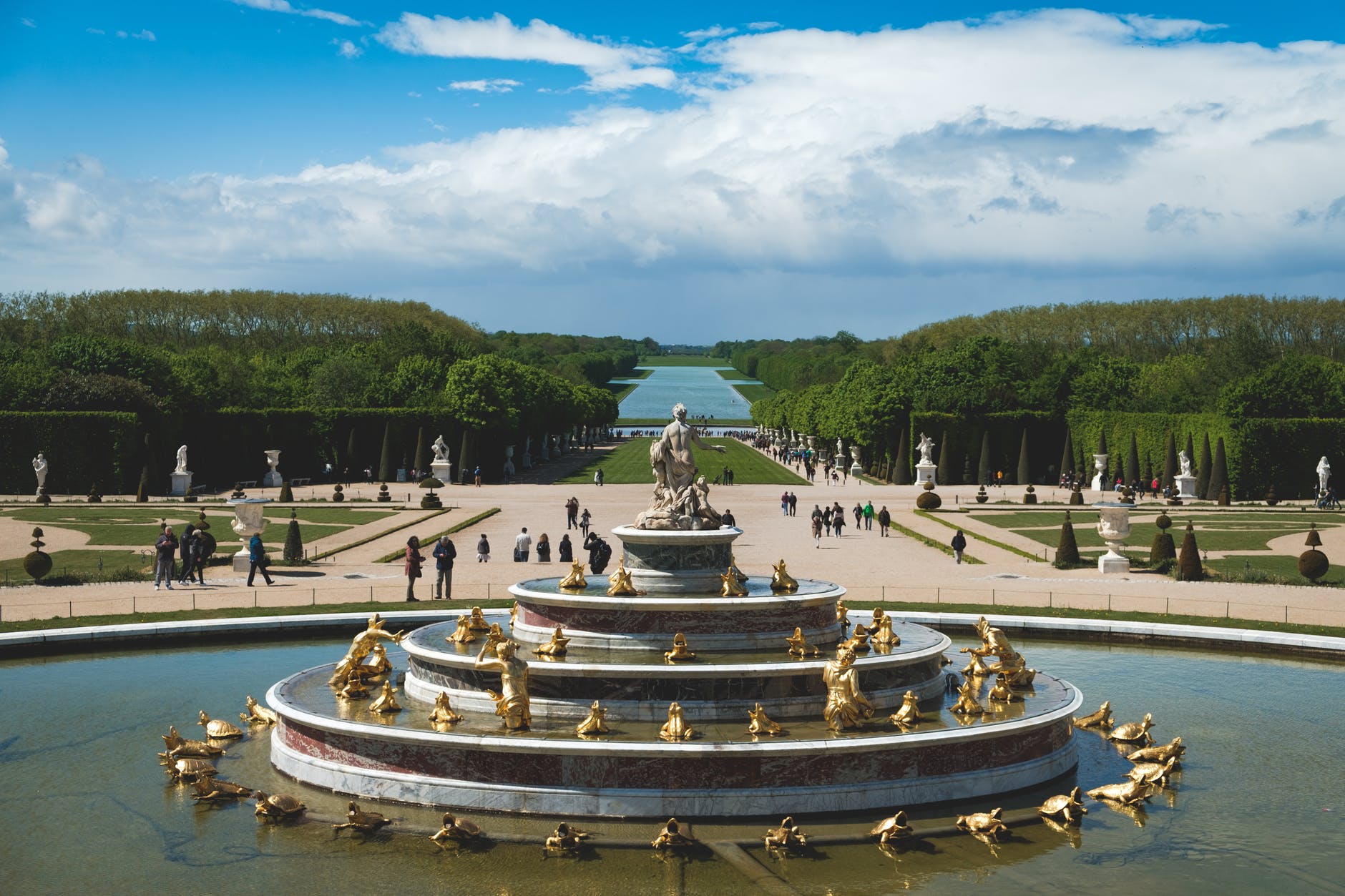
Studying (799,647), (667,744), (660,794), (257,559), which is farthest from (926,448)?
(660,794)

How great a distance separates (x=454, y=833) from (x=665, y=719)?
3776 millimetres

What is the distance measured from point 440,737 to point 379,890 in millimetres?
3094

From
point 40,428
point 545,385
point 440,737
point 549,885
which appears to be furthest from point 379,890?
point 545,385

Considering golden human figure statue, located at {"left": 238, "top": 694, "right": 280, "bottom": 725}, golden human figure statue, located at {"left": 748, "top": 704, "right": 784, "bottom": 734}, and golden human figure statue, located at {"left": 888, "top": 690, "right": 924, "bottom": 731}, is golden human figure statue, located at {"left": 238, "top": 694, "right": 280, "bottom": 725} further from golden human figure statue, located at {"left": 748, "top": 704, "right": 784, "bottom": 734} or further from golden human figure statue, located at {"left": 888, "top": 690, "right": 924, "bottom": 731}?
golden human figure statue, located at {"left": 888, "top": 690, "right": 924, "bottom": 731}

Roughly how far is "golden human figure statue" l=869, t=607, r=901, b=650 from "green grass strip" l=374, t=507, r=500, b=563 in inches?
838

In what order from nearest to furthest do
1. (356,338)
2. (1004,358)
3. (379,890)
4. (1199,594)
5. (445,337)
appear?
1. (379,890)
2. (1199,594)
3. (1004,358)
4. (445,337)
5. (356,338)

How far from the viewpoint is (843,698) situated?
17.9 m

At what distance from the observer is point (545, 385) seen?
106188 mm

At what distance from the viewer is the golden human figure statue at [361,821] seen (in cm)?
1612

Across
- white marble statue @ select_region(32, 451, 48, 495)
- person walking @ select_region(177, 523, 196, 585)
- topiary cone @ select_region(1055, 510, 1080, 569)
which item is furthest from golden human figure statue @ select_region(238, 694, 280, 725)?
white marble statue @ select_region(32, 451, 48, 495)

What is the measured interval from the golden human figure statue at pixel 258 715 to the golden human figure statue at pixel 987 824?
35.9 feet

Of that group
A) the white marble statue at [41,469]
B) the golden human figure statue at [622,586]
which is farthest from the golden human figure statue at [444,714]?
the white marble statue at [41,469]

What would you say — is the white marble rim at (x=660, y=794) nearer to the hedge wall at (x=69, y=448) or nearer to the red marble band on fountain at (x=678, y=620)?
the red marble band on fountain at (x=678, y=620)

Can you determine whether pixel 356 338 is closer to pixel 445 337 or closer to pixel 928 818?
pixel 445 337
